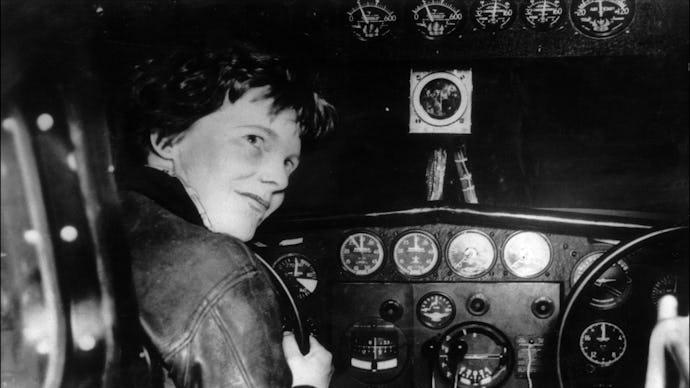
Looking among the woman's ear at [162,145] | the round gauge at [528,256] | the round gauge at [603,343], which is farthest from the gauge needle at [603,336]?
the woman's ear at [162,145]

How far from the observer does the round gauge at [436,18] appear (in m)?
2.25

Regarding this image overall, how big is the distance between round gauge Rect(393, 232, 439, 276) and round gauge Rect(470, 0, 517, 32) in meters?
0.78

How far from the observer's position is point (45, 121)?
1.92 metres

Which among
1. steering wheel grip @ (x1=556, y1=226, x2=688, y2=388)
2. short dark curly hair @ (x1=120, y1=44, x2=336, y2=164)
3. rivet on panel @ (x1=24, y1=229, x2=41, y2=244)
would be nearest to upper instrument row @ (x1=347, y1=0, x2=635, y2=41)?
short dark curly hair @ (x1=120, y1=44, x2=336, y2=164)

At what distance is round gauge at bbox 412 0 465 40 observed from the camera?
7.38 ft

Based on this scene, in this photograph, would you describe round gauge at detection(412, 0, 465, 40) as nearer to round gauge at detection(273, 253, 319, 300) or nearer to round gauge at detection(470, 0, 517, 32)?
round gauge at detection(470, 0, 517, 32)

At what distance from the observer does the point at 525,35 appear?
2246mm

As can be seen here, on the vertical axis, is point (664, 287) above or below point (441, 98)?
below

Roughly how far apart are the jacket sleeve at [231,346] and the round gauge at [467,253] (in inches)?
26.6

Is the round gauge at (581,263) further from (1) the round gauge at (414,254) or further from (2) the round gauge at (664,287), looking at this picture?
(1) the round gauge at (414,254)

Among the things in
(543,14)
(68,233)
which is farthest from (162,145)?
(543,14)

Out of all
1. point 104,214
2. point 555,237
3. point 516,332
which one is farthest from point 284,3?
point 516,332

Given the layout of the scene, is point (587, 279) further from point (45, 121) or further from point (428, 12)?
point (45, 121)

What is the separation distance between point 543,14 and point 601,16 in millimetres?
203
